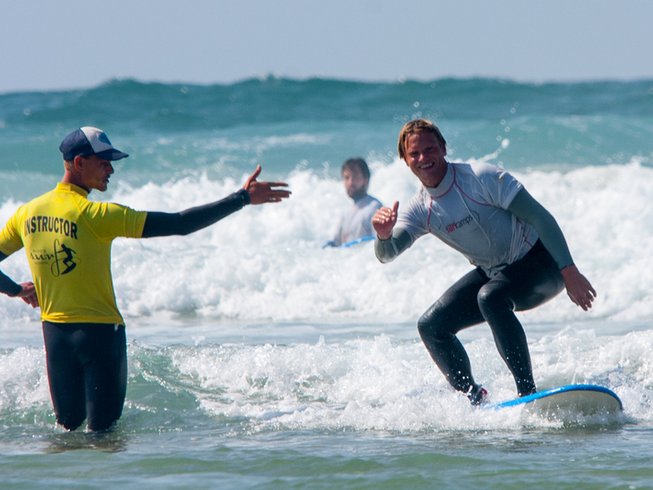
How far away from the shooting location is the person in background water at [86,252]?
611 centimetres

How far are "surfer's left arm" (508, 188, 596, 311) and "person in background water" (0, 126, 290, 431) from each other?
4.31 feet

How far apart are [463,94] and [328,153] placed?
838cm

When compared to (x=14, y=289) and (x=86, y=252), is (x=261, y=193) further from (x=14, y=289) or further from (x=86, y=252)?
(x=14, y=289)

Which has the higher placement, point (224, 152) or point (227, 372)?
point (224, 152)

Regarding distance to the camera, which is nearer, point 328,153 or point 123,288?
point 123,288

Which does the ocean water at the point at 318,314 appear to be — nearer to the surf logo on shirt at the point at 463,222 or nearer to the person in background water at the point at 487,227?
the person in background water at the point at 487,227

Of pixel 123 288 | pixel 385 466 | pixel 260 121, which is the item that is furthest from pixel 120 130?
pixel 385 466

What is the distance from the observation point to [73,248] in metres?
6.18

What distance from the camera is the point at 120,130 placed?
90.2 feet

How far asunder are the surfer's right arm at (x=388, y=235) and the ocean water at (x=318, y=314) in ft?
3.32

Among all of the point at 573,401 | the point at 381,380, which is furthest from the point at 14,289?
the point at 573,401

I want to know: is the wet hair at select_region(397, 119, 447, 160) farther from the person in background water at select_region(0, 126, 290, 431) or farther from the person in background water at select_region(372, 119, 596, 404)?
the person in background water at select_region(0, 126, 290, 431)

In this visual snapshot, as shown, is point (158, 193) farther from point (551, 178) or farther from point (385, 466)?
point (385, 466)

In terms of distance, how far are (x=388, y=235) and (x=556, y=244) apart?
2.88 ft
